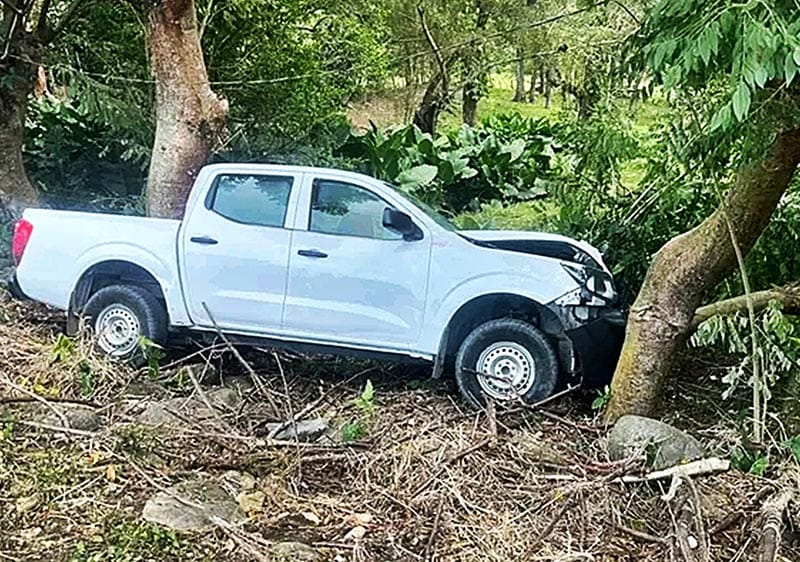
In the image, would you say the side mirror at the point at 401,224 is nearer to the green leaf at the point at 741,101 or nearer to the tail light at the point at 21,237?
the tail light at the point at 21,237

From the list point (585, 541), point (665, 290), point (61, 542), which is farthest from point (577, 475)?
point (61, 542)

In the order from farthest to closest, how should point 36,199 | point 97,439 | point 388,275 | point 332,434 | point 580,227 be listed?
point 36,199 < point 580,227 < point 388,275 < point 332,434 < point 97,439

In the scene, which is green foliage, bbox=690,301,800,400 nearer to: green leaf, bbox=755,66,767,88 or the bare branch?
the bare branch

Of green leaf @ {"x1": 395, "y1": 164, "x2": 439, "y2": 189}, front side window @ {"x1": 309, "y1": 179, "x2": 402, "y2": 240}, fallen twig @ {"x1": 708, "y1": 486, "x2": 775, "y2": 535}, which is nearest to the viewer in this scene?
fallen twig @ {"x1": 708, "y1": 486, "x2": 775, "y2": 535}

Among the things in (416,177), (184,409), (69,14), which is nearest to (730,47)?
(184,409)

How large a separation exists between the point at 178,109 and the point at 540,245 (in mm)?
3417

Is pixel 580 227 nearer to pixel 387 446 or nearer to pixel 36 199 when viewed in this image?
pixel 387 446

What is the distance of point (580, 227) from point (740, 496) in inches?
152

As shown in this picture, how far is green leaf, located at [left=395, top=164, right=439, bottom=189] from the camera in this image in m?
11.5

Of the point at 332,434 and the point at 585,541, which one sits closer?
the point at 585,541

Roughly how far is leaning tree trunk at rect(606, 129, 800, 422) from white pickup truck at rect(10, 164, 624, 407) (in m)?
0.34

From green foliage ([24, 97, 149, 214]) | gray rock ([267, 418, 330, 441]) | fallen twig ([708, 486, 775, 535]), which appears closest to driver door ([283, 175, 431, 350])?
gray rock ([267, 418, 330, 441])

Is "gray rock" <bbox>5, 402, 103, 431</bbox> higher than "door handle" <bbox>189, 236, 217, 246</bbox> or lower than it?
lower

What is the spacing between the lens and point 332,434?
4.48 meters
